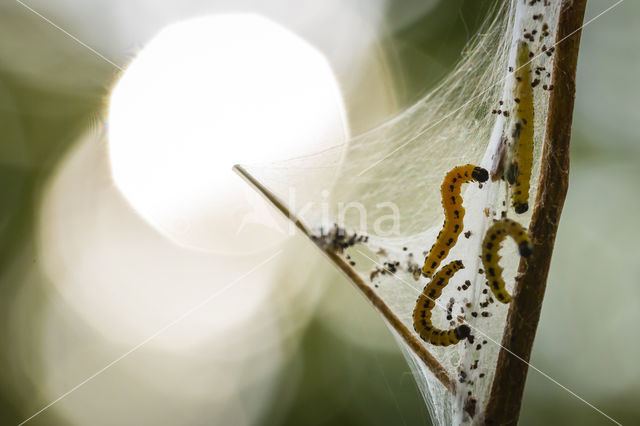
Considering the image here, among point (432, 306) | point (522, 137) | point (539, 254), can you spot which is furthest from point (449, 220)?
point (539, 254)

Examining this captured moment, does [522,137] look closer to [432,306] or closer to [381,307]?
[432,306]

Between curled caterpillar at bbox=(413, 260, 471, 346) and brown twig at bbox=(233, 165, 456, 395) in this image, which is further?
curled caterpillar at bbox=(413, 260, 471, 346)

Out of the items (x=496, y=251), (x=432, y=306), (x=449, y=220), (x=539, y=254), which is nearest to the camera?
(x=539, y=254)

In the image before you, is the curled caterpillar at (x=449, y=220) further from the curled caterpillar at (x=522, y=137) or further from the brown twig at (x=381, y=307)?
the brown twig at (x=381, y=307)

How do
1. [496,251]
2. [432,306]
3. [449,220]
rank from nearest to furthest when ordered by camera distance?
[496,251], [432,306], [449,220]

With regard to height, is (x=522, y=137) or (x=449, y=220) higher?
(x=522, y=137)

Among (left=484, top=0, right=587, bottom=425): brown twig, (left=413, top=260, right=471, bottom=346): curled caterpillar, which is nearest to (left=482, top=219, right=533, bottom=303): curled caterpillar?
(left=484, top=0, right=587, bottom=425): brown twig

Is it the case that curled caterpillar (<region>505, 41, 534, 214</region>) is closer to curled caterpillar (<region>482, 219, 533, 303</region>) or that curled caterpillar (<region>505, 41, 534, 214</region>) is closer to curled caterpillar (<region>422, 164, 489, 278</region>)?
curled caterpillar (<region>482, 219, 533, 303</region>)
